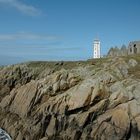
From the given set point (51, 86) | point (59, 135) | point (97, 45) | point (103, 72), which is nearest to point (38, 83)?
point (51, 86)

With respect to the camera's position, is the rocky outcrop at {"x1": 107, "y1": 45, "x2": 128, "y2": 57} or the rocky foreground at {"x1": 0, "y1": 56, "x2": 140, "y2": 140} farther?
the rocky outcrop at {"x1": 107, "y1": 45, "x2": 128, "y2": 57}

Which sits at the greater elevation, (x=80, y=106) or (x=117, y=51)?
(x=117, y=51)

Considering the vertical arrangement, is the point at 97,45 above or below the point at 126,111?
above

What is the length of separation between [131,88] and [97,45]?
96307 mm

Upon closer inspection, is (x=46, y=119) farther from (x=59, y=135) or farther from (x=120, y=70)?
(x=120, y=70)

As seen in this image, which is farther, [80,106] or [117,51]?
[117,51]

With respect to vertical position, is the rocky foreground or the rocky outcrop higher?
the rocky outcrop

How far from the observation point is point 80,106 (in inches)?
1869

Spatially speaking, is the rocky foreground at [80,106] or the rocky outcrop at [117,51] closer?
the rocky foreground at [80,106]

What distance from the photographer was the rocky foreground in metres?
42.8

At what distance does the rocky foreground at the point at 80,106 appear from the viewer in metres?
42.8

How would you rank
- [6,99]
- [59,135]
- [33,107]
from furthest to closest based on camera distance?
[6,99]
[33,107]
[59,135]

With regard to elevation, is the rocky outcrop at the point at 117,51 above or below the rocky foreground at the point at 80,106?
above

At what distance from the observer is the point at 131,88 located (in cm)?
4788
